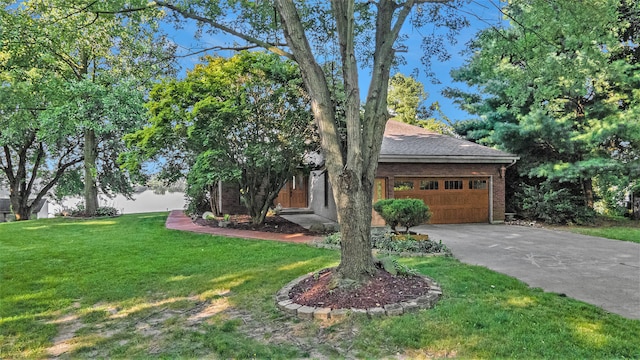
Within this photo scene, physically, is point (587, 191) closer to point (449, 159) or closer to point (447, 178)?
point (447, 178)

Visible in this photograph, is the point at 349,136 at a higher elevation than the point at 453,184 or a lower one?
higher

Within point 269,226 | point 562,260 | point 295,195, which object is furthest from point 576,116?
point 295,195

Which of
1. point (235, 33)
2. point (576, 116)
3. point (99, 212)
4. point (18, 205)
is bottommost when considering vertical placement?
point (99, 212)

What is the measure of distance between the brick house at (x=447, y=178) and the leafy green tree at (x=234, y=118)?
3309 millimetres

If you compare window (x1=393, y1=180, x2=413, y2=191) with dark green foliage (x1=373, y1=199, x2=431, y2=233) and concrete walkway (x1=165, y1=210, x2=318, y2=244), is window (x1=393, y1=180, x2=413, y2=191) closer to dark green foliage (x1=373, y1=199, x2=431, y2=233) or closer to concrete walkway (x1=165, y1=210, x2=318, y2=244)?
concrete walkway (x1=165, y1=210, x2=318, y2=244)

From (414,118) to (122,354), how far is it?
1088 inches

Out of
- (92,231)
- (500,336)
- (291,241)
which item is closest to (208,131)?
(291,241)

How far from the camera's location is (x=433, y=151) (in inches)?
541

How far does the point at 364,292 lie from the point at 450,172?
33.6ft

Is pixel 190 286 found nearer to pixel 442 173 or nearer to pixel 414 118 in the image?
pixel 442 173

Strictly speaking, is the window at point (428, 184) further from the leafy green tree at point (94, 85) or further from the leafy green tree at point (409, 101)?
the leafy green tree at point (409, 101)

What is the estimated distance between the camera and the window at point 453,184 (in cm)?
1385

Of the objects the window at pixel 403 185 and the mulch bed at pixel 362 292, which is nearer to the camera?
the mulch bed at pixel 362 292

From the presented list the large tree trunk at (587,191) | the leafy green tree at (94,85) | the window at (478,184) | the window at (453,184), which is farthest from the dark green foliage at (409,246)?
the large tree trunk at (587,191)
